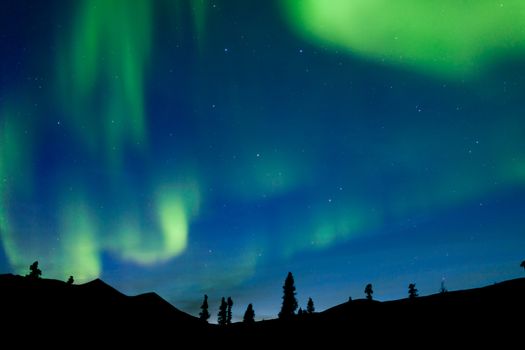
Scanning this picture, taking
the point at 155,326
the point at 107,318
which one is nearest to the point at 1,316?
the point at 107,318

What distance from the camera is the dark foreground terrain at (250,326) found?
516 inches

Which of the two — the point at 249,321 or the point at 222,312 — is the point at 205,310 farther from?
the point at 249,321

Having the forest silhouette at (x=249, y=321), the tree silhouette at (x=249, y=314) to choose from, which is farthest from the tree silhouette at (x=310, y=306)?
the forest silhouette at (x=249, y=321)

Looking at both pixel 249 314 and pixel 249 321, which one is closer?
pixel 249 321

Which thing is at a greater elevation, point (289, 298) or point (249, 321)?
point (289, 298)

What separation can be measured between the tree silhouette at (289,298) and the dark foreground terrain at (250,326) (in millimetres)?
35077

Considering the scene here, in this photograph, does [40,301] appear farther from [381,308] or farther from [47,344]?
[381,308]

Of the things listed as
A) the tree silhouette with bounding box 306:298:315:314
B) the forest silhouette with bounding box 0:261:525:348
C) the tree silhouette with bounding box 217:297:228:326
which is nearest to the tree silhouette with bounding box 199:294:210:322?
the tree silhouette with bounding box 217:297:228:326

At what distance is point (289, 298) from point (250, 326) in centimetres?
4266

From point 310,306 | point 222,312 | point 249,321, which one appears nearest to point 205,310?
point 222,312

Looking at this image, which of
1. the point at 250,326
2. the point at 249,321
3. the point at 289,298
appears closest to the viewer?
the point at 250,326

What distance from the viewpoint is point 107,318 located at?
23.5 m

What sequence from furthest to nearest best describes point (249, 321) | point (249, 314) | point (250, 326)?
point (249, 314) < point (249, 321) < point (250, 326)

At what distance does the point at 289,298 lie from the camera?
6219 cm
